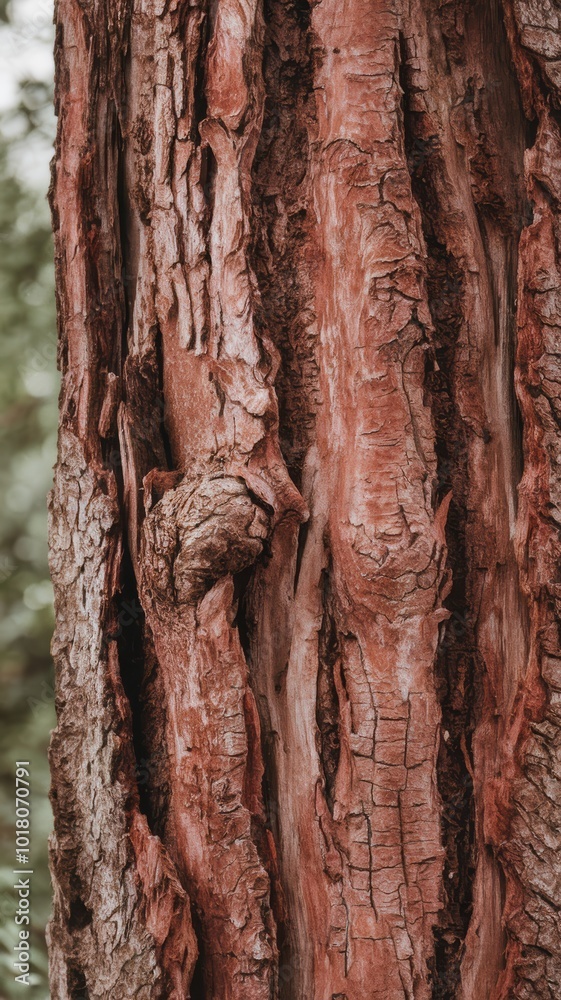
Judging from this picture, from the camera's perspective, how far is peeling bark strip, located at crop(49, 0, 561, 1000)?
922 millimetres

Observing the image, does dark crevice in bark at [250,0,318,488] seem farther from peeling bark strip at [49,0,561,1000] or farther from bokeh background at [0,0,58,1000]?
bokeh background at [0,0,58,1000]

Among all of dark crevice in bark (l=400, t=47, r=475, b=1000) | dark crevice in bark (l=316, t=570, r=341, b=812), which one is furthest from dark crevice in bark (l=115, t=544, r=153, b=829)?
dark crevice in bark (l=400, t=47, r=475, b=1000)

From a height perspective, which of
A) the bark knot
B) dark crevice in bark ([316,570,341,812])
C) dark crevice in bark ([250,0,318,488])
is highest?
dark crevice in bark ([250,0,318,488])

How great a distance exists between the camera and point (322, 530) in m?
A: 0.97

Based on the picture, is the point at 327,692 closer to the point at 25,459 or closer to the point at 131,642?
the point at 131,642

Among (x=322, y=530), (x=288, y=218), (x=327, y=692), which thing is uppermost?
(x=288, y=218)

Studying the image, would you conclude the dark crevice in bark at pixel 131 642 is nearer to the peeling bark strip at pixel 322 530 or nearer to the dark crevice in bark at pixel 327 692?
the peeling bark strip at pixel 322 530

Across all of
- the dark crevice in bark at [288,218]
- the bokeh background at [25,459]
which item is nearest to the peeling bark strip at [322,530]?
the dark crevice in bark at [288,218]

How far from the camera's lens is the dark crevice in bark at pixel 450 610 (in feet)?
3.12

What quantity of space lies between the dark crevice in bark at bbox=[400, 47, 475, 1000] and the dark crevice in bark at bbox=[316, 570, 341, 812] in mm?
132

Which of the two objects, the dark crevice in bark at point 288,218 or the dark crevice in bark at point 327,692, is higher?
the dark crevice in bark at point 288,218

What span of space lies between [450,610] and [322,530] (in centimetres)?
20

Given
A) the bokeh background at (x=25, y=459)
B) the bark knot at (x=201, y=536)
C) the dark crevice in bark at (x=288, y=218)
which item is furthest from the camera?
the bokeh background at (x=25, y=459)

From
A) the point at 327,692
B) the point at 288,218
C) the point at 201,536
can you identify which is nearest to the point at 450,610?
the point at 327,692
